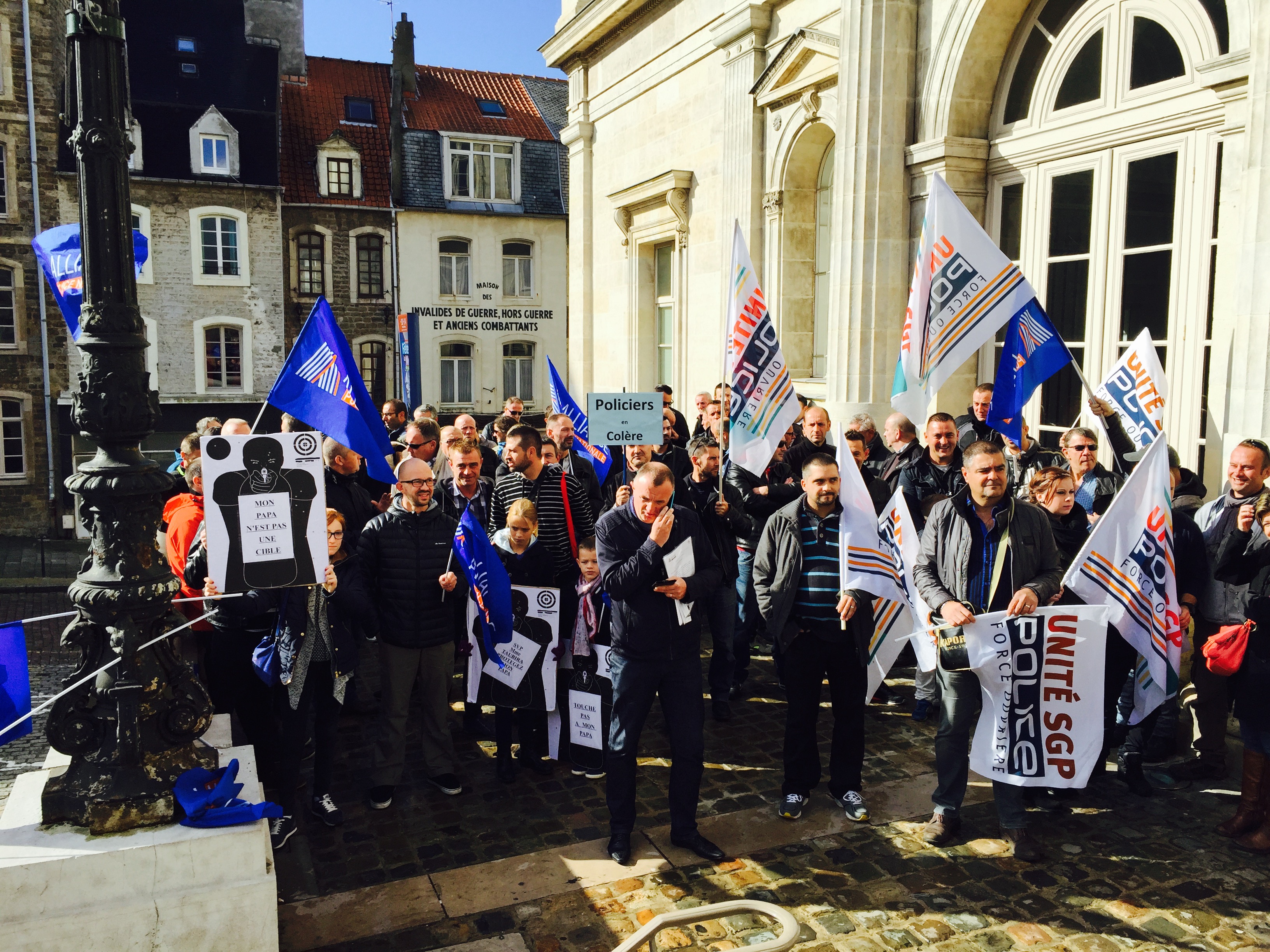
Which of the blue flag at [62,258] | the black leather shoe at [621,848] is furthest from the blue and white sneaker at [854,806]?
the blue flag at [62,258]

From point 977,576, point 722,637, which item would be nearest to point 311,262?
point 722,637

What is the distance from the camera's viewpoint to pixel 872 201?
10.3m

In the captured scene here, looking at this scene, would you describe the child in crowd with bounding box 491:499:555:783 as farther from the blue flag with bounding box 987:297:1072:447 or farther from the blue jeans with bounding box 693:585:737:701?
the blue flag with bounding box 987:297:1072:447

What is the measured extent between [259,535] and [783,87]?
986 centimetres

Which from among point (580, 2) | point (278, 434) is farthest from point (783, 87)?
point (278, 434)

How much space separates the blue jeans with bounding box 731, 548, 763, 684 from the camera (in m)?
7.77

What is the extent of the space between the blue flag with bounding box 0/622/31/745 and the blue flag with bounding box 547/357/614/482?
5.60 m

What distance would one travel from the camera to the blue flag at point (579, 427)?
956 centimetres

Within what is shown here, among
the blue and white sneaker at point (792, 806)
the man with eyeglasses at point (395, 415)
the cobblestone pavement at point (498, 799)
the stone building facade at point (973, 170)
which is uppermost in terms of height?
the stone building facade at point (973, 170)

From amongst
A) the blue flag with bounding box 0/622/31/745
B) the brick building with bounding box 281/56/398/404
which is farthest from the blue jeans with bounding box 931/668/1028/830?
the brick building with bounding box 281/56/398/404

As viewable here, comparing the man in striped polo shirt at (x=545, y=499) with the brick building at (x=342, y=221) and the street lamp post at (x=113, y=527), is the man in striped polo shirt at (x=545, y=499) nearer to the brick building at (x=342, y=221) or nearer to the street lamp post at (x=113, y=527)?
the street lamp post at (x=113, y=527)

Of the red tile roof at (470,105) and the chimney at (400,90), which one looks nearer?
the chimney at (400,90)

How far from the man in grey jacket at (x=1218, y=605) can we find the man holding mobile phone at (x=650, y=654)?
9.49 feet

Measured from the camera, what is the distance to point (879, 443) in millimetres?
8656
